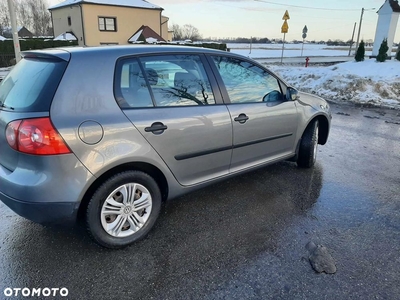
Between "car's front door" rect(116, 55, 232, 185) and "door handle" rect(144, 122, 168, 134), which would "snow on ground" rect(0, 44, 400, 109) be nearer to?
"car's front door" rect(116, 55, 232, 185)

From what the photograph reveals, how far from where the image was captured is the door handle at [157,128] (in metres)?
2.59

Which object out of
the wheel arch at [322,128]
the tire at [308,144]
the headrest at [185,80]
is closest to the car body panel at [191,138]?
the headrest at [185,80]

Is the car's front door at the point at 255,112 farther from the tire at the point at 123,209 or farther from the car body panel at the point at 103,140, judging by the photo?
the tire at the point at 123,209

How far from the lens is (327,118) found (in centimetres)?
459

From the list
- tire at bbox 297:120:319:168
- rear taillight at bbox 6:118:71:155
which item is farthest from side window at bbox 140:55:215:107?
tire at bbox 297:120:319:168

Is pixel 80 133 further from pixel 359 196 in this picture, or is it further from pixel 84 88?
pixel 359 196

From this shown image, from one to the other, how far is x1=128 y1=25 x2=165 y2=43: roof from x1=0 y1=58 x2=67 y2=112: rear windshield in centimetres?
3178

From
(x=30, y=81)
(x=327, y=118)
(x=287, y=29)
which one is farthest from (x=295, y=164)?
(x=287, y=29)

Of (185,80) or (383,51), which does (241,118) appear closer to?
(185,80)

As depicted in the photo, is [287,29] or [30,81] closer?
[30,81]

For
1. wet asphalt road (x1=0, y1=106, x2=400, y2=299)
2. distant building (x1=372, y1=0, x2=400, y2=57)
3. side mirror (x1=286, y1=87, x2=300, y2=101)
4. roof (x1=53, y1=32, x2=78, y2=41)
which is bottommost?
wet asphalt road (x1=0, y1=106, x2=400, y2=299)

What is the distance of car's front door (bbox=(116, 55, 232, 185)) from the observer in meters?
2.60

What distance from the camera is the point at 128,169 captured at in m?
2.60

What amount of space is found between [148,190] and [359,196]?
2.64m
